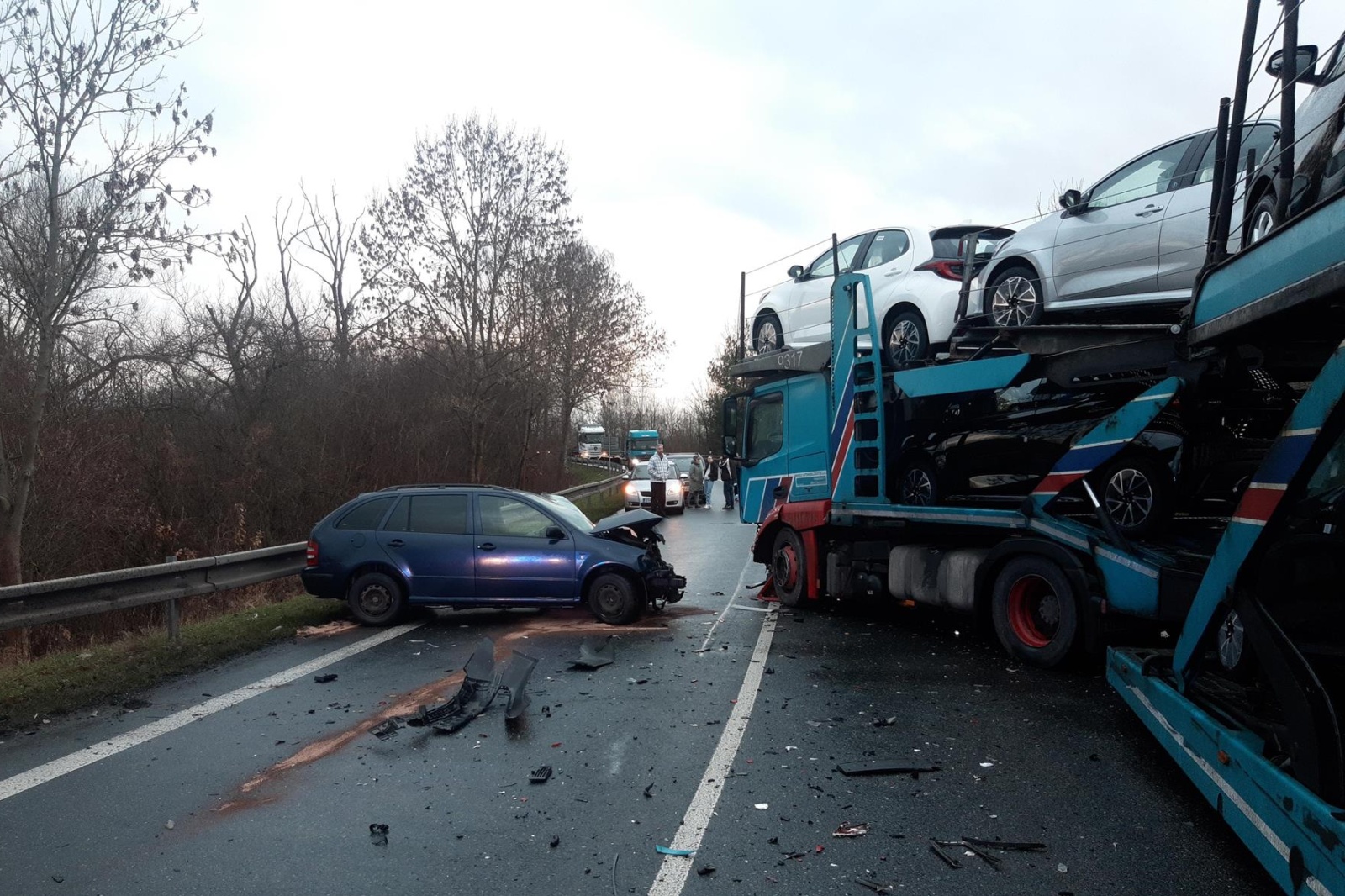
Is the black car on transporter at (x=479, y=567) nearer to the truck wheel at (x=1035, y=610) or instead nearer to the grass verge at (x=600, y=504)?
the truck wheel at (x=1035, y=610)

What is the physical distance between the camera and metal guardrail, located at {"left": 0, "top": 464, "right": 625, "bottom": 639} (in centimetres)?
732

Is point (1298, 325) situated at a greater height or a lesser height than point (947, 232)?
lesser

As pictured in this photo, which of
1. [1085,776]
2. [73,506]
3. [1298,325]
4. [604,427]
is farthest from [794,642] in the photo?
[604,427]

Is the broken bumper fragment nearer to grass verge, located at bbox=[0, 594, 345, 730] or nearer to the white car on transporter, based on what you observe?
the white car on transporter

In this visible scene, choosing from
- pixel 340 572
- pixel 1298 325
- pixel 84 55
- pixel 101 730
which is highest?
pixel 84 55

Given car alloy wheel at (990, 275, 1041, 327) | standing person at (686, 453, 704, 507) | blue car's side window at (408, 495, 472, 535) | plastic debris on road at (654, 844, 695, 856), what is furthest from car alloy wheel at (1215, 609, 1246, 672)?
standing person at (686, 453, 704, 507)

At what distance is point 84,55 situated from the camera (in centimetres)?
1094

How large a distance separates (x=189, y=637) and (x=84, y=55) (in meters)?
7.02

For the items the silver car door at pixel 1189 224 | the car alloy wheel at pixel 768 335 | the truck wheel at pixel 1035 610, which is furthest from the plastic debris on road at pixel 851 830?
the car alloy wheel at pixel 768 335

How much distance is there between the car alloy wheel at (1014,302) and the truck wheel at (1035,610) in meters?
2.08

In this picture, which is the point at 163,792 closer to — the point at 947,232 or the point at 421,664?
the point at 421,664

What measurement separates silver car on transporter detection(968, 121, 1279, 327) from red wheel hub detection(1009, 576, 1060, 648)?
7.27 ft

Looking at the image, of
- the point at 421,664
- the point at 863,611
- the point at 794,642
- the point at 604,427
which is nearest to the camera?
the point at 421,664

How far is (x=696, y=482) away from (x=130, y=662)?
2330 centimetres
